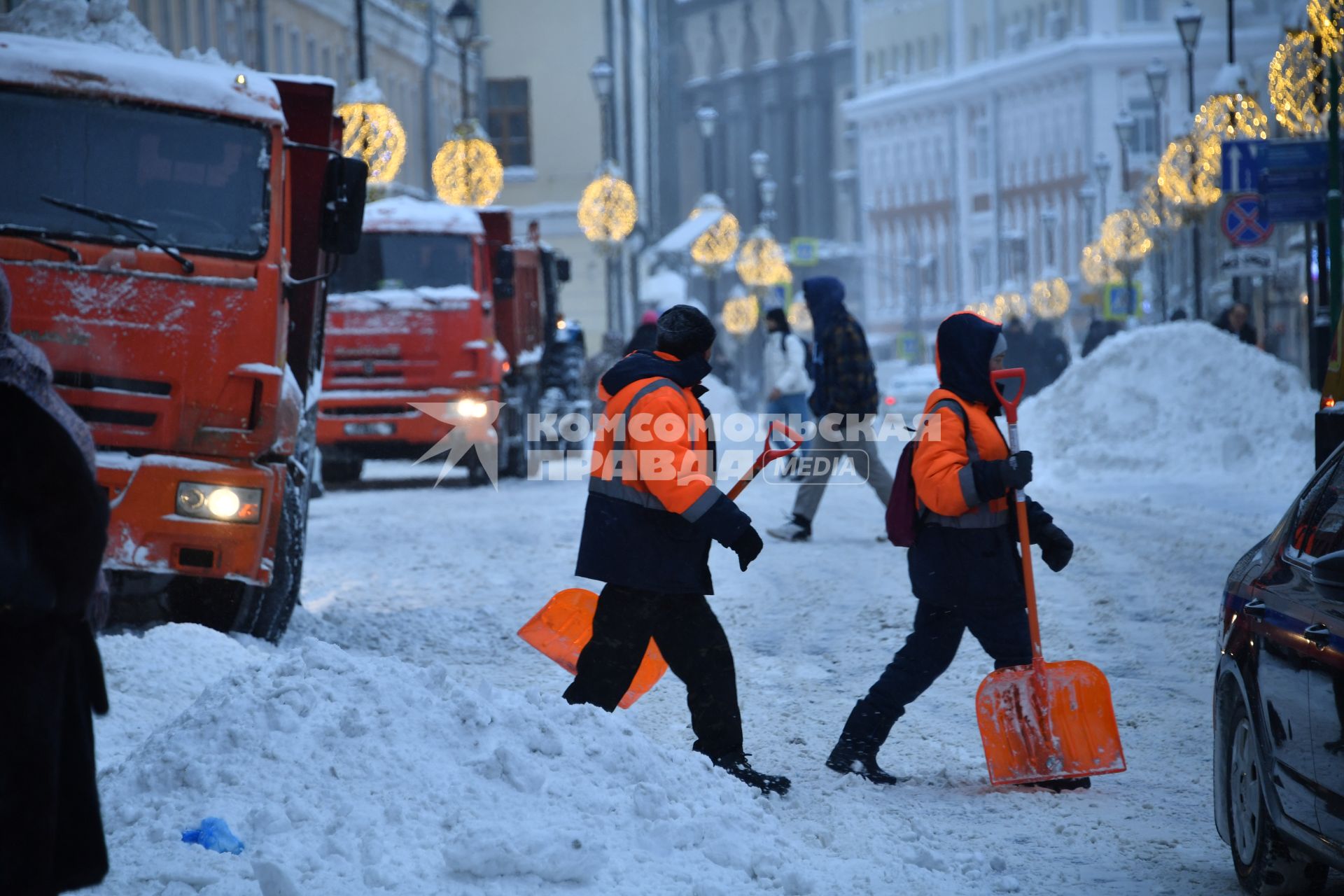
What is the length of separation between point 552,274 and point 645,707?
18.7 meters

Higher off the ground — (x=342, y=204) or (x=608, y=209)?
(x=608, y=209)

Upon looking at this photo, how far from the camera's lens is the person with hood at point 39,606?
12.5 ft

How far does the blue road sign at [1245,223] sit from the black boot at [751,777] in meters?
19.0

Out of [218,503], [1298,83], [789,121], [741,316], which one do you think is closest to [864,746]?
[218,503]

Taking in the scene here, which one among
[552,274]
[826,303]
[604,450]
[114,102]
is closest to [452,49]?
→ [552,274]

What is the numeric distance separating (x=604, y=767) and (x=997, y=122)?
8754 cm

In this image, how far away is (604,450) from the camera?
6387 millimetres

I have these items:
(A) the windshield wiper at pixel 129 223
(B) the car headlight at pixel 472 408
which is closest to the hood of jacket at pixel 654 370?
(A) the windshield wiper at pixel 129 223

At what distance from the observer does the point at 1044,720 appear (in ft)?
21.6

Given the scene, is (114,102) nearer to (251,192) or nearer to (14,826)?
(251,192)

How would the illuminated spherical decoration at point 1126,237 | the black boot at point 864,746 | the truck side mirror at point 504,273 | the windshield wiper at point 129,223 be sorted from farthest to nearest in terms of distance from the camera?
the illuminated spherical decoration at point 1126,237 < the truck side mirror at point 504,273 < the windshield wiper at point 129,223 < the black boot at point 864,746

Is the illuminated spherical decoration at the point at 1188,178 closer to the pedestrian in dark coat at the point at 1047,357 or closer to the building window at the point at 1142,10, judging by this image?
the pedestrian in dark coat at the point at 1047,357

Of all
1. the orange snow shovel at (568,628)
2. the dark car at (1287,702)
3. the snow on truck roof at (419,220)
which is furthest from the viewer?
the snow on truck roof at (419,220)

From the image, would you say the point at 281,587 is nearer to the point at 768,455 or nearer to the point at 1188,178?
the point at 768,455
